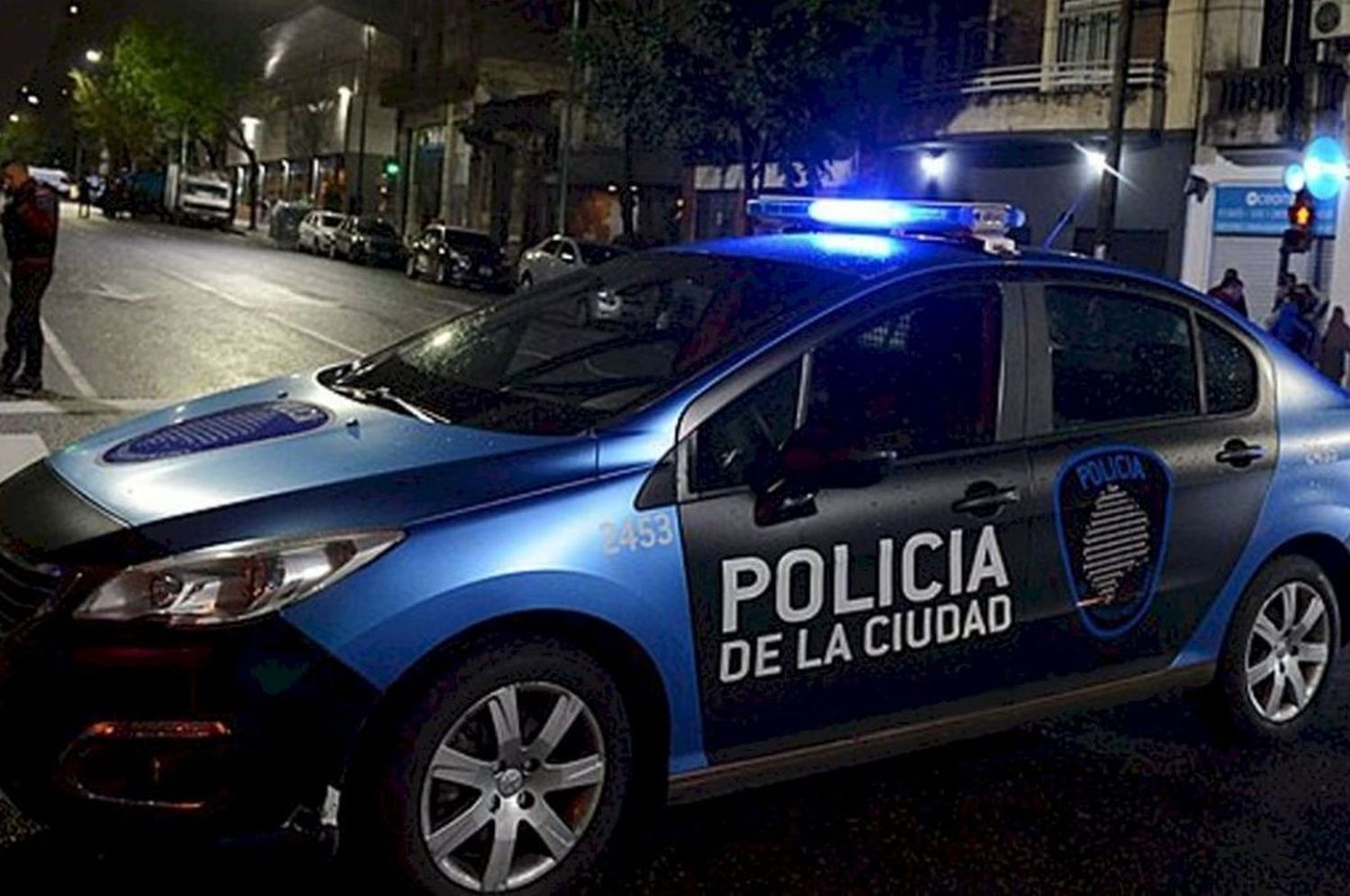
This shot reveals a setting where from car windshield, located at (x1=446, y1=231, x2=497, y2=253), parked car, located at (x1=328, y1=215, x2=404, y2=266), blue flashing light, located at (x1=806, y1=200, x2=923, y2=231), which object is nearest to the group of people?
blue flashing light, located at (x1=806, y1=200, x2=923, y2=231)

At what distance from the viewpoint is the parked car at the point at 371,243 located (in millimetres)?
43969

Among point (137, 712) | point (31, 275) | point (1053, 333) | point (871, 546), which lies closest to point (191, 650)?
point (137, 712)

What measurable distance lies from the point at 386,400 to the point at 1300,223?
652 inches

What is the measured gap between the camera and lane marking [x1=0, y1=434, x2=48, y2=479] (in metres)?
8.72

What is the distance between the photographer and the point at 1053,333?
448cm

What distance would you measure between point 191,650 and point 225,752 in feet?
0.71

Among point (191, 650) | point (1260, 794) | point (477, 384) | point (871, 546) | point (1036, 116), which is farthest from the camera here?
point (1036, 116)

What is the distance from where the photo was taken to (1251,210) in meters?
24.9

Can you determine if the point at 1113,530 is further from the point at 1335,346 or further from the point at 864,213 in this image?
the point at 1335,346

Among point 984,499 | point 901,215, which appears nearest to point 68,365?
point 901,215

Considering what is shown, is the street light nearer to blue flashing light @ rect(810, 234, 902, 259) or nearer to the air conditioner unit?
the air conditioner unit

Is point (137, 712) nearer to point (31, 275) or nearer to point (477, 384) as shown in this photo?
point (477, 384)

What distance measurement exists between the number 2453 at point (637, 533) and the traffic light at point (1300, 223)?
16.6 metres

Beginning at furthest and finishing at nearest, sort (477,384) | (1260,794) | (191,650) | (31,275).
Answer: (31,275), (1260,794), (477,384), (191,650)
